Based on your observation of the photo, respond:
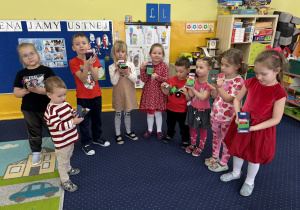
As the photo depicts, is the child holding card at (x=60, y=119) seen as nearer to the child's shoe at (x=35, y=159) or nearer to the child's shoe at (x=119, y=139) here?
the child's shoe at (x=35, y=159)

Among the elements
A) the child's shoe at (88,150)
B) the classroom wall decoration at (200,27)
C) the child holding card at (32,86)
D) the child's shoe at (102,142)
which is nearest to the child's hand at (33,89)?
the child holding card at (32,86)

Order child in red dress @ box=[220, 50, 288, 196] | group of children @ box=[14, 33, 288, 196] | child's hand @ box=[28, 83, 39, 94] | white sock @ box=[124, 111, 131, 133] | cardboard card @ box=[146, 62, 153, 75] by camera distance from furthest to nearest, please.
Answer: white sock @ box=[124, 111, 131, 133] < cardboard card @ box=[146, 62, 153, 75] < child's hand @ box=[28, 83, 39, 94] < group of children @ box=[14, 33, 288, 196] < child in red dress @ box=[220, 50, 288, 196]

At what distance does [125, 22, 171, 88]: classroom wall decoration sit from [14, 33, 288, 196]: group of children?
117 centimetres

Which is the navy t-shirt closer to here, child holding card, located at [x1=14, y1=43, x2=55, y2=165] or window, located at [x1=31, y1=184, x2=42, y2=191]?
child holding card, located at [x1=14, y1=43, x2=55, y2=165]

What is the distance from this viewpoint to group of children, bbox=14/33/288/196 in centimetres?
162

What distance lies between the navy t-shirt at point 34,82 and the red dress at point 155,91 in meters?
1.05

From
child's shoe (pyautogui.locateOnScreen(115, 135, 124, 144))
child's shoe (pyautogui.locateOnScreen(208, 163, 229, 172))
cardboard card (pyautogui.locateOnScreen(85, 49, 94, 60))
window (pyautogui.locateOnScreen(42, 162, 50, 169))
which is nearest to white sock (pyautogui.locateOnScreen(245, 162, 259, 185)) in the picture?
child's shoe (pyautogui.locateOnScreen(208, 163, 229, 172))

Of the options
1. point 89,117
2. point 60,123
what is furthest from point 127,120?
point 60,123

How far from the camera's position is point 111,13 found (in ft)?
10.8

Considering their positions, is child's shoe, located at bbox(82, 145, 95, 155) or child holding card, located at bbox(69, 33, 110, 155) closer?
child holding card, located at bbox(69, 33, 110, 155)

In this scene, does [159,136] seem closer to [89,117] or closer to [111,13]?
[89,117]

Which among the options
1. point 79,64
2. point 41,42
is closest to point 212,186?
point 79,64

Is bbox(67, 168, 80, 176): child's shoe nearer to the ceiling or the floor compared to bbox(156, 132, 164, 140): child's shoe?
nearer to the floor

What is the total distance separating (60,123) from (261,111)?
5.12 ft
